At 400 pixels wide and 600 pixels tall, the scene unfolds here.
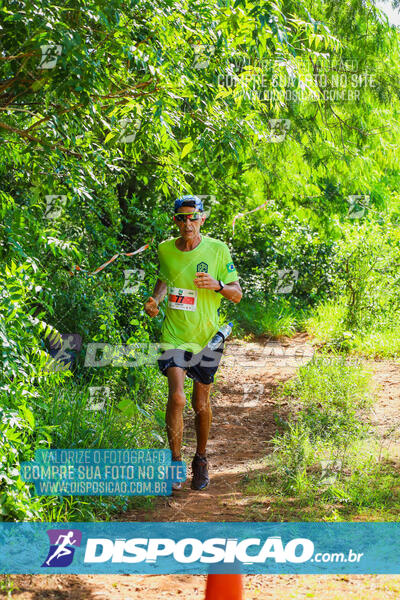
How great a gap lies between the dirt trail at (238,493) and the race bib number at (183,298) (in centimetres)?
140

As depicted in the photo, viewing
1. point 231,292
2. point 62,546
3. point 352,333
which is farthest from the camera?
point 352,333

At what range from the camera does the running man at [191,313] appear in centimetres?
535

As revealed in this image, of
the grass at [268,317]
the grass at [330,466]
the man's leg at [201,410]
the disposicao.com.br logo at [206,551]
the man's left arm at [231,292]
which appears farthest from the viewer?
the grass at [268,317]

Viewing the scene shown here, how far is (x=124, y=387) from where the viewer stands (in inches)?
288

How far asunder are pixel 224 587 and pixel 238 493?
243 cm

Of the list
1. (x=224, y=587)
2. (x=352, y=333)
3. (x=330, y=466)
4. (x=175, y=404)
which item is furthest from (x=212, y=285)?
(x=352, y=333)

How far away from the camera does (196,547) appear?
4.41m

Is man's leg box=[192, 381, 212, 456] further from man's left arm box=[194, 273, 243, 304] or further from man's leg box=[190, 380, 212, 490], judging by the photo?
man's left arm box=[194, 273, 243, 304]

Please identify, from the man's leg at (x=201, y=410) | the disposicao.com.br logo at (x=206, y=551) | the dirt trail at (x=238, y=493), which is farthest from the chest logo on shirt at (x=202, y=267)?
the disposicao.com.br logo at (x=206, y=551)

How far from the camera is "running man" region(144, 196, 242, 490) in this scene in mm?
5346

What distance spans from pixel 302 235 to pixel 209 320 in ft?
27.5

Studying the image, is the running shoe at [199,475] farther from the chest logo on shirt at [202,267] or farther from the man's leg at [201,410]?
the chest logo on shirt at [202,267]

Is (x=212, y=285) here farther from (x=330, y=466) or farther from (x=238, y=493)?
(x=330, y=466)

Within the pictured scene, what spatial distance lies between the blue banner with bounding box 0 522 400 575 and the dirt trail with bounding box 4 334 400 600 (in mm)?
112
